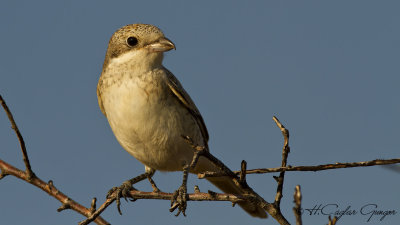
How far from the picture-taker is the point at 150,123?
17.2 feet

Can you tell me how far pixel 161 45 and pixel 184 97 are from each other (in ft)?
2.01

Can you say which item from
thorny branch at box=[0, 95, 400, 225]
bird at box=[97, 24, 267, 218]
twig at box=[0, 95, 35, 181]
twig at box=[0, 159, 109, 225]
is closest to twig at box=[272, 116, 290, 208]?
thorny branch at box=[0, 95, 400, 225]

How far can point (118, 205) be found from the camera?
17.5 feet

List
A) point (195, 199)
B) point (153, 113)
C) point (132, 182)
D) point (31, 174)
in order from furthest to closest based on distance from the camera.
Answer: point (132, 182), point (153, 113), point (31, 174), point (195, 199)

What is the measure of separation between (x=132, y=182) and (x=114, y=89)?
1.08 metres

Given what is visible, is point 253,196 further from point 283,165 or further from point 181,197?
point 181,197

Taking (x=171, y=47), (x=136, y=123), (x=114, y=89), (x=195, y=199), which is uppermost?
(x=171, y=47)

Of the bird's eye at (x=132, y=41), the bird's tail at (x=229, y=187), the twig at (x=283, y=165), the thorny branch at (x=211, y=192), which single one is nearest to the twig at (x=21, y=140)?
the thorny branch at (x=211, y=192)

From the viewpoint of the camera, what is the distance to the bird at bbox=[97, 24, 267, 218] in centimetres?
526

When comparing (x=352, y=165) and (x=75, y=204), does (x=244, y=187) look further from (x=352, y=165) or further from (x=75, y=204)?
(x=75, y=204)

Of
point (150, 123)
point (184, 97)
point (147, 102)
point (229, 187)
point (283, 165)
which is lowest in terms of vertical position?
point (283, 165)

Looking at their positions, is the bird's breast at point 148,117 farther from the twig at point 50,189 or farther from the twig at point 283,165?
the twig at point 283,165

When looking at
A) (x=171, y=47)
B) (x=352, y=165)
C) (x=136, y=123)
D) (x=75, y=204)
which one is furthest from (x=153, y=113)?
(x=352, y=165)

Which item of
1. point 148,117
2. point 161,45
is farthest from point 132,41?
point 148,117
